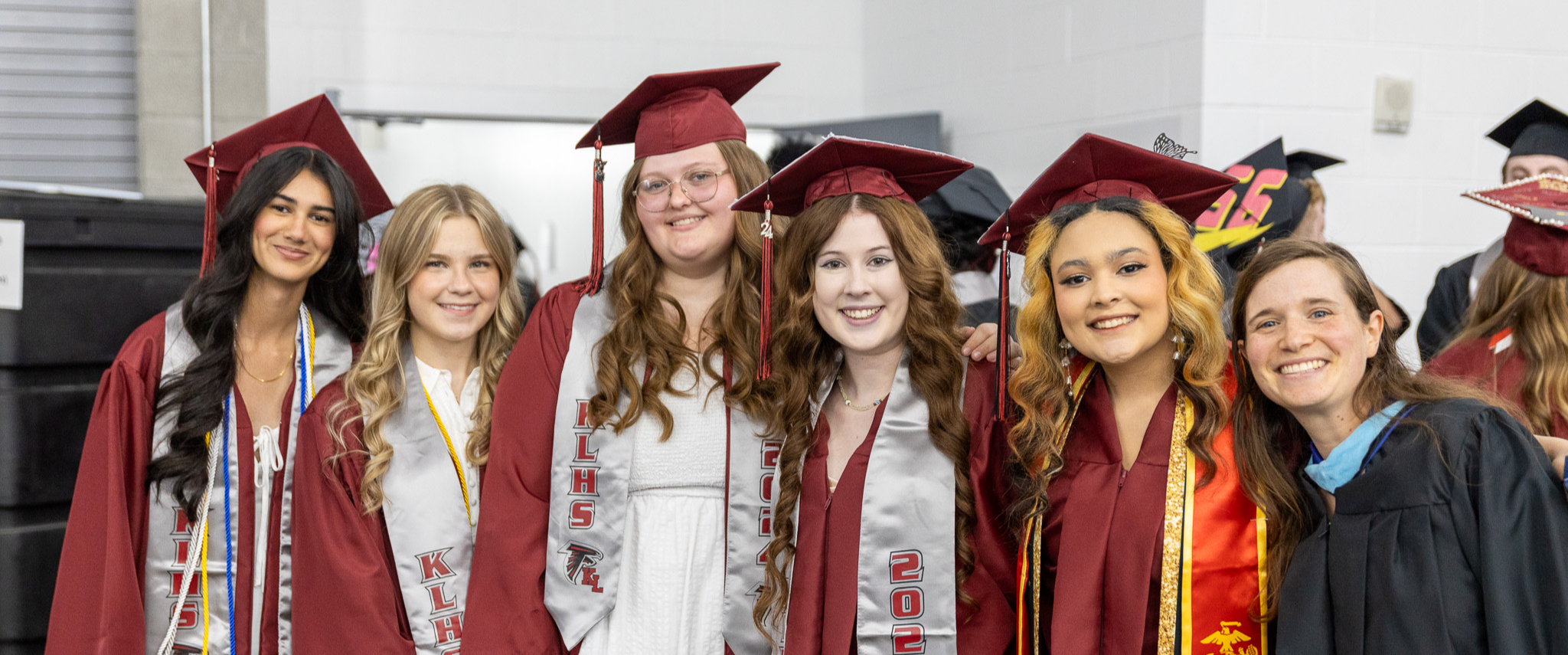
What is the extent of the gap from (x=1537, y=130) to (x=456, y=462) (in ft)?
8.91

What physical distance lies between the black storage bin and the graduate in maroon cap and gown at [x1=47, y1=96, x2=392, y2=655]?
18.1 inches

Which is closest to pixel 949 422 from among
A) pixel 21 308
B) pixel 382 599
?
pixel 382 599

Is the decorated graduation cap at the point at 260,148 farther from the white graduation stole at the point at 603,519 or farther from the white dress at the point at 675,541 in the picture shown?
the white dress at the point at 675,541

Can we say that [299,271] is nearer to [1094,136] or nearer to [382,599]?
[382,599]

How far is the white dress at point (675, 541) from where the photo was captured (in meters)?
2.11

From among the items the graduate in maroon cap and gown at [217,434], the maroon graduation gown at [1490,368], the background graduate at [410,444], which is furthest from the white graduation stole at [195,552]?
the maroon graduation gown at [1490,368]

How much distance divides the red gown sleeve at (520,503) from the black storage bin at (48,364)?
3.77ft

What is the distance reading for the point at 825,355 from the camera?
216 cm

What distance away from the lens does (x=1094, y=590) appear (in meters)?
1.85

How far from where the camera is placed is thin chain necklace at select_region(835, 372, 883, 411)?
6.91ft

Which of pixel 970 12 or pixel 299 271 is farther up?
pixel 970 12

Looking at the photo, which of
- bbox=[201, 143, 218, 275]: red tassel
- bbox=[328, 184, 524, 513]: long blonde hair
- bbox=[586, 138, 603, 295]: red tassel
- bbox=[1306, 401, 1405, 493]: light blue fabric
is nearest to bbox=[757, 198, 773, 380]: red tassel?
bbox=[586, 138, 603, 295]: red tassel

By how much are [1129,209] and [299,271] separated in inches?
66.8

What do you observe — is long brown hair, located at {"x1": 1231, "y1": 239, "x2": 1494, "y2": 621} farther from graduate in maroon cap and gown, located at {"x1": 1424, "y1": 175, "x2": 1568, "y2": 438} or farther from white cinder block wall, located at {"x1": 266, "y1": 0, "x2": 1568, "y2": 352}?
white cinder block wall, located at {"x1": 266, "y1": 0, "x2": 1568, "y2": 352}
